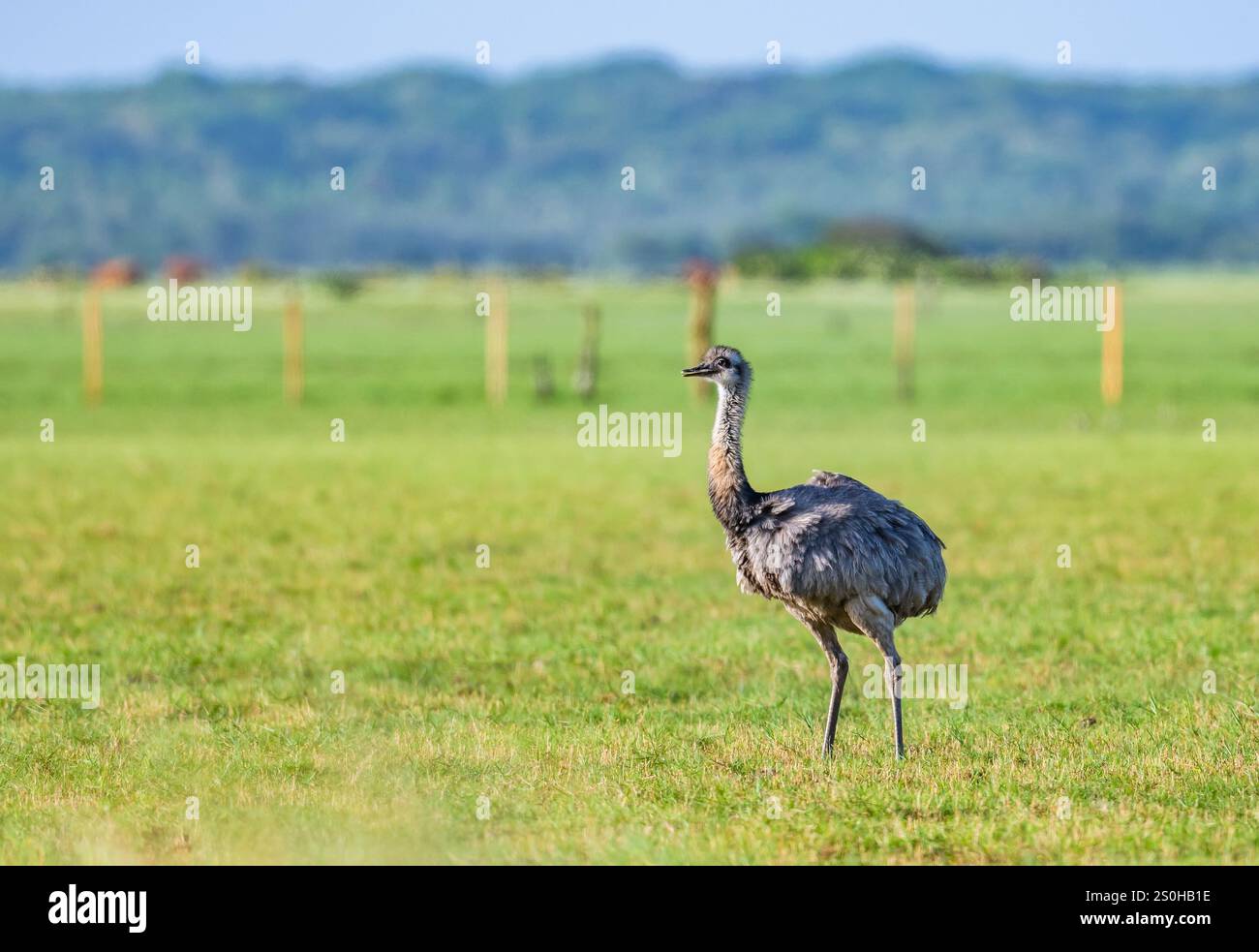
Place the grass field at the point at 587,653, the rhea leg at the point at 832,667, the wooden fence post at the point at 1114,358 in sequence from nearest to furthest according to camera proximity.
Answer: the grass field at the point at 587,653 < the rhea leg at the point at 832,667 < the wooden fence post at the point at 1114,358

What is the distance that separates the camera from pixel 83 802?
867 cm

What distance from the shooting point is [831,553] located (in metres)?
9.27

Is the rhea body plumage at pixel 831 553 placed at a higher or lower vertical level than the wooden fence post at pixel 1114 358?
lower

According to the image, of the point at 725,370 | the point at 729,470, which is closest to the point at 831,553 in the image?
the point at 729,470

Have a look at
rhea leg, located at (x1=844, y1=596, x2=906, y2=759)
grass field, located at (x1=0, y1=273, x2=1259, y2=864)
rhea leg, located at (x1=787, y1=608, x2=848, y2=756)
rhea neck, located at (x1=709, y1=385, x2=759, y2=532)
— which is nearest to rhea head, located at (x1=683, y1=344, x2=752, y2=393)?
rhea neck, located at (x1=709, y1=385, x2=759, y2=532)

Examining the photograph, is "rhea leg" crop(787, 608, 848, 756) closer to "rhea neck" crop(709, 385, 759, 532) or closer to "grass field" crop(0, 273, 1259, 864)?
"grass field" crop(0, 273, 1259, 864)

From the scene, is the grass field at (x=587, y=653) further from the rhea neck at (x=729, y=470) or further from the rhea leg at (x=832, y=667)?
the rhea neck at (x=729, y=470)

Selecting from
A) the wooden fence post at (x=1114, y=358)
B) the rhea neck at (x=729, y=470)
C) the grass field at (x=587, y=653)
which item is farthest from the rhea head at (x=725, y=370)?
the wooden fence post at (x=1114, y=358)

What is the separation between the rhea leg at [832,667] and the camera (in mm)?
9492
